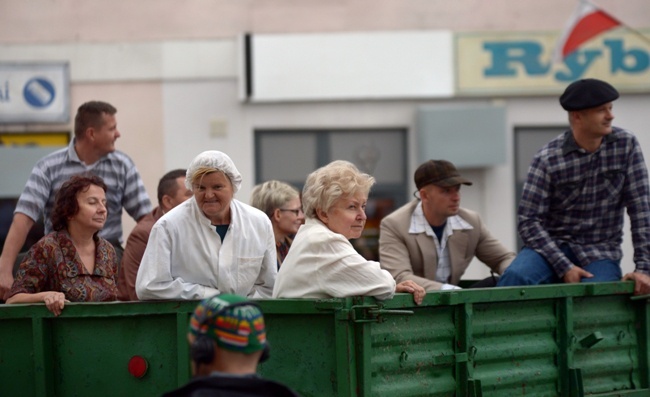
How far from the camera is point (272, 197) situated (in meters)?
7.21

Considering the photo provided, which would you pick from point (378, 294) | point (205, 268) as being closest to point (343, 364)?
point (378, 294)

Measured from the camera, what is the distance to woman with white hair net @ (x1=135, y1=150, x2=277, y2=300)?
5391mm

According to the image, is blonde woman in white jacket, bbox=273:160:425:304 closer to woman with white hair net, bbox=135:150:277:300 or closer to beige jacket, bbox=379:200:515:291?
woman with white hair net, bbox=135:150:277:300

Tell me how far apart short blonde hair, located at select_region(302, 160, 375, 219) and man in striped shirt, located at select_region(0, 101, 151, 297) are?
216 cm

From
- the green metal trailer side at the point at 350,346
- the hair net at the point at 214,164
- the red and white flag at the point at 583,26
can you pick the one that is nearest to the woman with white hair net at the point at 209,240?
the hair net at the point at 214,164

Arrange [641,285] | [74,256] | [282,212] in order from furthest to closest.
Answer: [282,212], [641,285], [74,256]

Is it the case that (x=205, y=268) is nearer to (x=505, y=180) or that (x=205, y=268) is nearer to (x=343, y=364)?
(x=343, y=364)

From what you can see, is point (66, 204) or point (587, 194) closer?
point (66, 204)

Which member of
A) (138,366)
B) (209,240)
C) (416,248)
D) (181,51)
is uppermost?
(181,51)

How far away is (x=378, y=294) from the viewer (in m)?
4.93

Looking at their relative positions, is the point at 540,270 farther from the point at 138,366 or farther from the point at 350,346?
the point at 138,366

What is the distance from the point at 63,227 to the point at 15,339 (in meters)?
0.75

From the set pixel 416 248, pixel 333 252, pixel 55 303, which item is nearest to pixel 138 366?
pixel 55 303

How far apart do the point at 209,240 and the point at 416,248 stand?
2073 mm
